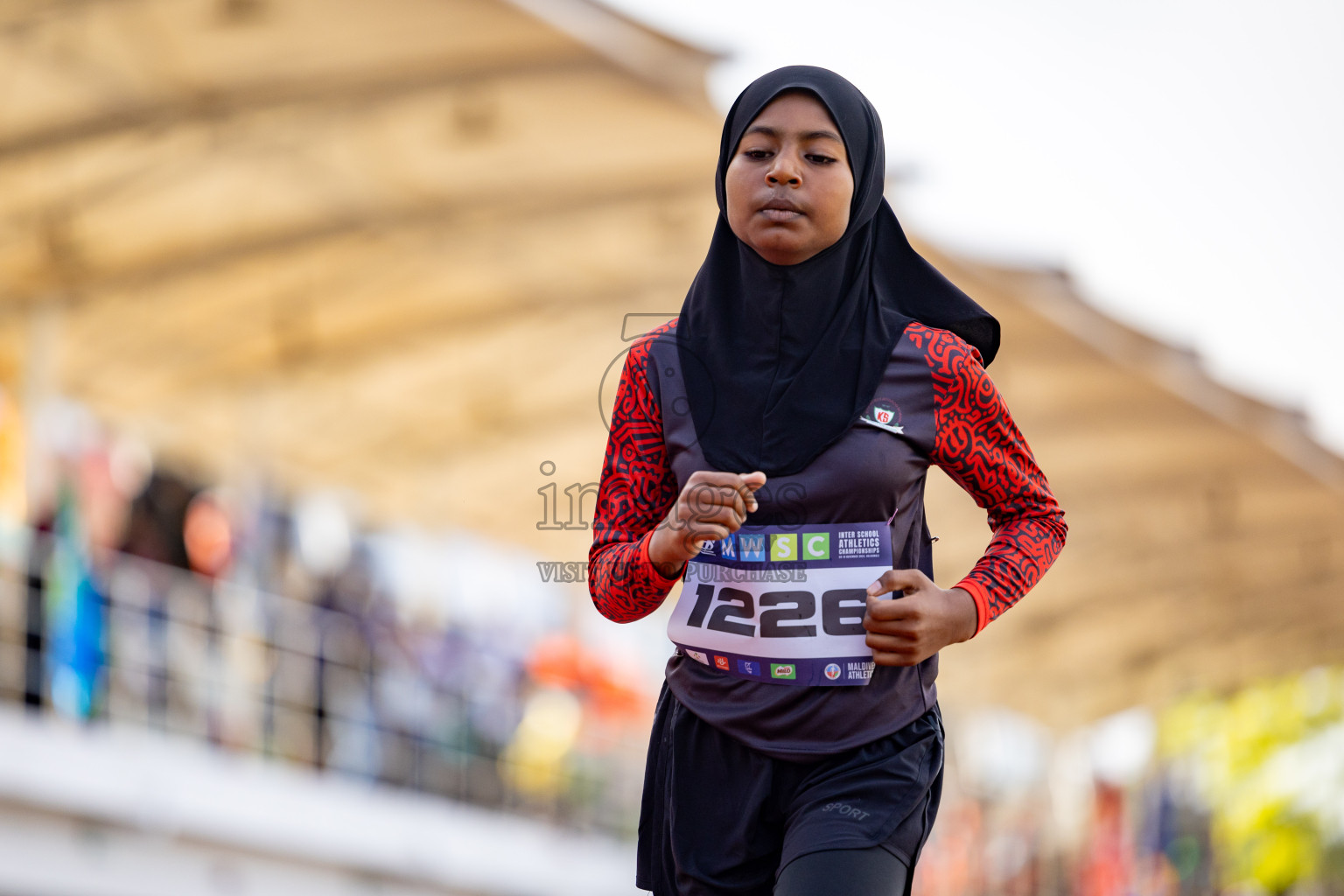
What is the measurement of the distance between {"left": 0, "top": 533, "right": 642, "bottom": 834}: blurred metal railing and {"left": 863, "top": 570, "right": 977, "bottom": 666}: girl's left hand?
811 centimetres

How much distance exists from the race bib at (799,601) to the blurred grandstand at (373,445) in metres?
3.61

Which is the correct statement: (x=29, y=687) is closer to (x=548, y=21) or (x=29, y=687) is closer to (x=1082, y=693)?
(x=548, y=21)

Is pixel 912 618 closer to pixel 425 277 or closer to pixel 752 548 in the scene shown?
pixel 752 548

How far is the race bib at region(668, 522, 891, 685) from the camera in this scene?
279cm

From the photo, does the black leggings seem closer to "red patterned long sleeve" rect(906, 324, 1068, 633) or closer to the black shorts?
the black shorts

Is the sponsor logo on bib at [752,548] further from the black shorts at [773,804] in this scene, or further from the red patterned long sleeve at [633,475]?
the black shorts at [773,804]

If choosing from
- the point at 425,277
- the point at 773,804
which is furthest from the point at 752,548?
the point at 425,277

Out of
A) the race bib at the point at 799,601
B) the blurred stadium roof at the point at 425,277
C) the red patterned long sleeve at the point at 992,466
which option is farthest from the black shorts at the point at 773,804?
the blurred stadium roof at the point at 425,277

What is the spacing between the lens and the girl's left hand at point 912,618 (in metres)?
2.71

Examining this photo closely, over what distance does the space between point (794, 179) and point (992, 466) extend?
1.75 ft

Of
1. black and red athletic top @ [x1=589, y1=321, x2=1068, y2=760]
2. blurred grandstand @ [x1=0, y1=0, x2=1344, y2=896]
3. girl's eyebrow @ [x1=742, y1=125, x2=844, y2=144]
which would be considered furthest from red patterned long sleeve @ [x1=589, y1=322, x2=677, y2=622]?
blurred grandstand @ [x1=0, y1=0, x2=1344, y2=896]

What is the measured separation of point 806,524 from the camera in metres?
2.81

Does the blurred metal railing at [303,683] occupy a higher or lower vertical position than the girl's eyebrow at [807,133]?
higher

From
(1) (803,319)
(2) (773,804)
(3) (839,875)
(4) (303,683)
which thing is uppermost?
(4) (303,683)
